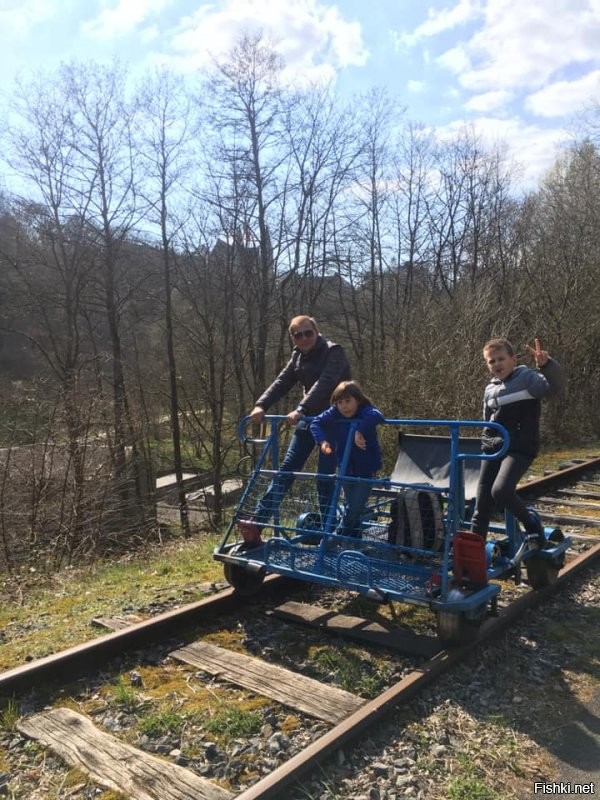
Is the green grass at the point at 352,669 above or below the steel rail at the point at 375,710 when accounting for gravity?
below

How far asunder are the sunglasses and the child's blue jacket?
703mm

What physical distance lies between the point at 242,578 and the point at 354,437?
141cm

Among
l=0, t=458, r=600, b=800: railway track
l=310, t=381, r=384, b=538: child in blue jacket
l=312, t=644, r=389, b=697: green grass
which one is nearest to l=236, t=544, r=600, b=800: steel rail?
l=0, t=458, r=600, b=800: railway track

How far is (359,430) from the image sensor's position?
4727mm

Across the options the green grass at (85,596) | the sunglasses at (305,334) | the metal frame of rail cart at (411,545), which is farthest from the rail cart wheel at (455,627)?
the sunglasses at (305,334)

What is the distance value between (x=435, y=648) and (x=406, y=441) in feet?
6.01

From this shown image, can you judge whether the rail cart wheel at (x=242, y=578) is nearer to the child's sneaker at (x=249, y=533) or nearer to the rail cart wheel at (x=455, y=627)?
the child's sneaker at (x=249, y=533)

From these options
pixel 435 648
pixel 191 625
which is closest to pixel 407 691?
pixel 435 648

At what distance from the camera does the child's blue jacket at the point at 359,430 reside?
4.76 metres

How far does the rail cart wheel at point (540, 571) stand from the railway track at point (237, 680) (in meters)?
0.08

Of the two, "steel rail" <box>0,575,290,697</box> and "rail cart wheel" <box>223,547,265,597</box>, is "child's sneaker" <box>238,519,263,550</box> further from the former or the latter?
"steel rail" <box>0,575,290,697</box>

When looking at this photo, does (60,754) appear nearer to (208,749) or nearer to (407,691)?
Answer: (208,749)

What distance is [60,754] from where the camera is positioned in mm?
3002

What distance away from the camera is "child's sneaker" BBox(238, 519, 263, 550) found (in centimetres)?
493
